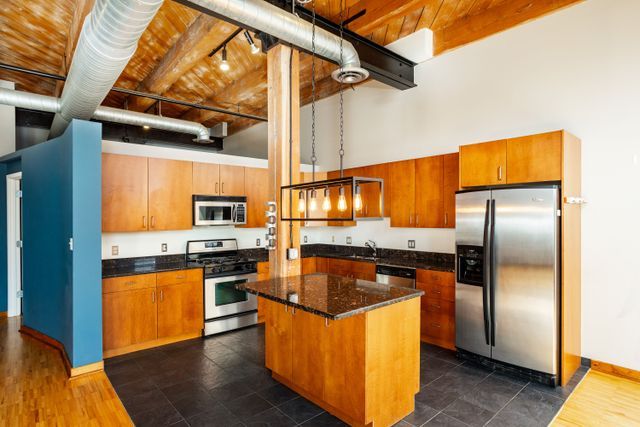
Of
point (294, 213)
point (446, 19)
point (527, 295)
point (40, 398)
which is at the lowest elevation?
point (40, 398)

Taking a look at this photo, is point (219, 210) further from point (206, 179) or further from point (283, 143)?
point (283, 143)

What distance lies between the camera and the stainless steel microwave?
15.7 ft

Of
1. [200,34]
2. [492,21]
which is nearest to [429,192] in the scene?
[492,21]

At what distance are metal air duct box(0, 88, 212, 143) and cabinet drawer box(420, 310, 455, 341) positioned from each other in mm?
4668

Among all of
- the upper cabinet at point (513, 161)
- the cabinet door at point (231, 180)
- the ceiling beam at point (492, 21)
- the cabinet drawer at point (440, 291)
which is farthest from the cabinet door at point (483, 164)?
the cabinet door at point (231, 180)

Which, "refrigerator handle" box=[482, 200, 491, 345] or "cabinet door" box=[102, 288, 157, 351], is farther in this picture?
"cabinet door" box=[102, 288, 157, 351]

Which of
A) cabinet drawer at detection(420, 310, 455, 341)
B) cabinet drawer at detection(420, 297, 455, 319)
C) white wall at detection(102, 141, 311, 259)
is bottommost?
cabinet drawer at detection(420, 310, 455, 341)

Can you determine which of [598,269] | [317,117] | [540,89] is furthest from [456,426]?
[317,117]

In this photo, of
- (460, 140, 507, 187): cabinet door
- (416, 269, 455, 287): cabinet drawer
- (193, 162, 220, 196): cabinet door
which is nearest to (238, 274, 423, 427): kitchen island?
(416, 269, 455, 287): cabinet drawer

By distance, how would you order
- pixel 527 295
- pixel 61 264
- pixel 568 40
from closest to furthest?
pixel 527 295
pixel 568 40
pixel 61 264

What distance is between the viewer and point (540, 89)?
374cm

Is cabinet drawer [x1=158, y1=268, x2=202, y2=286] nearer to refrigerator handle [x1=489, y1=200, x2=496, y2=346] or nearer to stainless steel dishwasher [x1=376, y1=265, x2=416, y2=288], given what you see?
stainless steel dishwasher [x1=376, y1=265, x2=416, y2=288]

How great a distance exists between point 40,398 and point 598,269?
5.31 metres

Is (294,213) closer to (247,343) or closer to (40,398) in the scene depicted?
(247,343)
